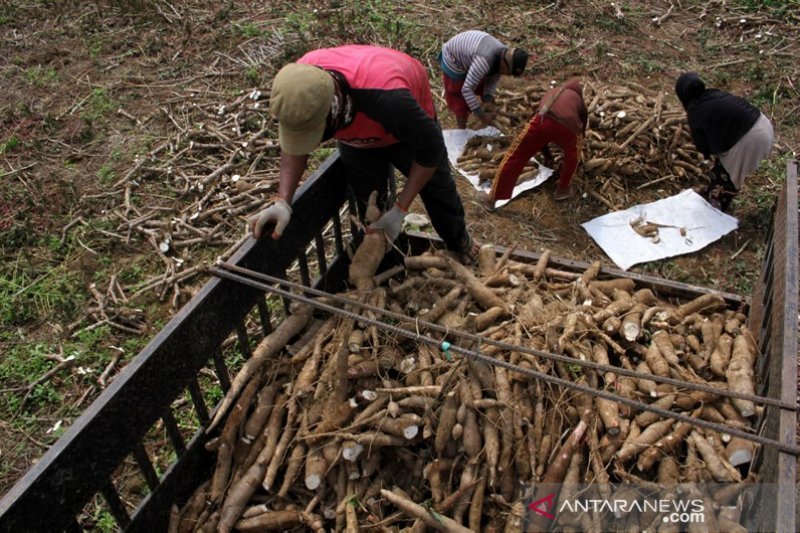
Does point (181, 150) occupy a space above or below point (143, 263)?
above

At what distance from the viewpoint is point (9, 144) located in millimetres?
5793

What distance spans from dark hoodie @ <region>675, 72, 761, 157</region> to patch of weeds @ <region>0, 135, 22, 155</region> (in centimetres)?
631

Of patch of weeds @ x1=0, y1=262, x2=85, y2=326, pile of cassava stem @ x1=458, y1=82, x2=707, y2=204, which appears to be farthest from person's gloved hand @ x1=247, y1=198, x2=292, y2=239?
pile of cassava stem @ x1=458, y1=82, x2=707, y2=204

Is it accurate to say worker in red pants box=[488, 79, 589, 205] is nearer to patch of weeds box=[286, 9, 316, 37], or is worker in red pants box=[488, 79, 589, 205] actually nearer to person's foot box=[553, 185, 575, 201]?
person's foot box=[553, 185, 575, 201]

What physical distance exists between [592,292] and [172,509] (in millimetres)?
2371

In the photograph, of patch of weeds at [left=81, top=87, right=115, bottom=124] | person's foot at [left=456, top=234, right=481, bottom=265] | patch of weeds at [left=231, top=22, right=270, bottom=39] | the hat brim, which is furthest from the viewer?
patch of weeds at [left=231, top=22, right=270, bottom=39]

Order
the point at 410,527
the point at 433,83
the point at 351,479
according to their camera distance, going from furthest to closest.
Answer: the point at 433,83
the point at 351,479
the point at 410,527

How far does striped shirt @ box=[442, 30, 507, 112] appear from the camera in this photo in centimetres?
548

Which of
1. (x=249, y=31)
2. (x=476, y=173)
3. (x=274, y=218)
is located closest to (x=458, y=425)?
(x=274, y=218)

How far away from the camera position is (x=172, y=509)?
100 inches

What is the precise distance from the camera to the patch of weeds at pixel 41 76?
6672mm

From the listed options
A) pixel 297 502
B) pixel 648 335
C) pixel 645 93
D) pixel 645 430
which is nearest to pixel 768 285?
pixel 648 335

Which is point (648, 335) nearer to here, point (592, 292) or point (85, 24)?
point (592, 292)

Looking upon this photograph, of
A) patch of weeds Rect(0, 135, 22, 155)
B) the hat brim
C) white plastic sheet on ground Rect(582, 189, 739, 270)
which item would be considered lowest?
white plastic sheet on ground Rect(582, 189, 739, 270)
